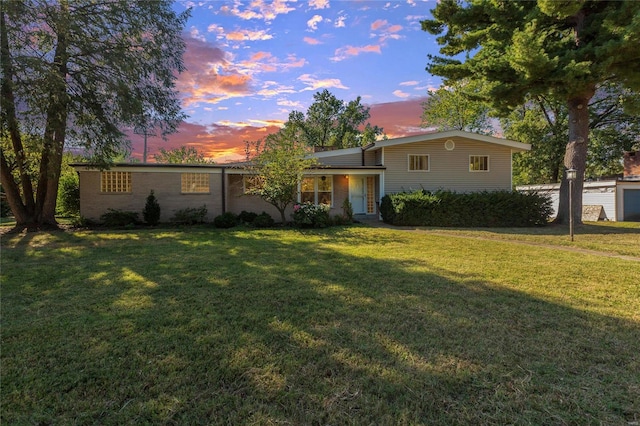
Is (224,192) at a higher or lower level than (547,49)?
lower

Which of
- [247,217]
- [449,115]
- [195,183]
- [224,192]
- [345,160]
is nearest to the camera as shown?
[247,217]

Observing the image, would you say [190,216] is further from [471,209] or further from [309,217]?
[471,209]

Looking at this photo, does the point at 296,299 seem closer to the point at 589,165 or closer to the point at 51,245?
the point at 51,245

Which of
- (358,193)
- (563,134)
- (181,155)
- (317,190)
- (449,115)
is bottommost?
(358,193)

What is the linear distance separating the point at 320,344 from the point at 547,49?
49.5ft

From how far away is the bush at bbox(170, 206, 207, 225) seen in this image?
1362 cm

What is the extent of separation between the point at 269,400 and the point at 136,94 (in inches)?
496

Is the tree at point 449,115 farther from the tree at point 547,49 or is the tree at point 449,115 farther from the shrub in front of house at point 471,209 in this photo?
the shrub in front of house at point 471,209

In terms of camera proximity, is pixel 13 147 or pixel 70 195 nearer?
pixel 13 147

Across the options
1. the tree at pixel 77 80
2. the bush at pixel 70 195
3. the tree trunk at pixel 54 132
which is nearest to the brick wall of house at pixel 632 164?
the tree at pixel 77 80

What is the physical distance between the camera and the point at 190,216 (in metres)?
13.6

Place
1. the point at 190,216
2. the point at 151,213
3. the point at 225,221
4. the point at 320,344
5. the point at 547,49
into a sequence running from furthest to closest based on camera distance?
the point at 190,216, the point at 151,213, the point at 225,221, the point at 547,49, the point at 320,344

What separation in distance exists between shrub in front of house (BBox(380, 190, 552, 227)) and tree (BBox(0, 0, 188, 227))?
34.0 feet

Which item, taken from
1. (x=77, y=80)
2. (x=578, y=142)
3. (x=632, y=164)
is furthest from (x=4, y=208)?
(x=632, y=164)
